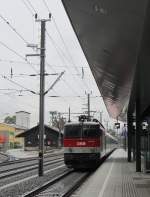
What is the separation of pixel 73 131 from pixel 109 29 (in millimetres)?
19140

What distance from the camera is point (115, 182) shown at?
21.0 m

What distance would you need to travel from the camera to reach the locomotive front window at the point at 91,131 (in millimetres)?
29703

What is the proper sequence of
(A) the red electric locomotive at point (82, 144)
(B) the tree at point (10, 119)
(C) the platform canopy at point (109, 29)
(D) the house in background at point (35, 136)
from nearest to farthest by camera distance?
1. (C) the platform canopy at point (109, 29)
2. (A) the red electric locomotive at point (82, 144)
3. (D) the house in background at point (35, 136)
4. (B) the tree at point (10, 119)

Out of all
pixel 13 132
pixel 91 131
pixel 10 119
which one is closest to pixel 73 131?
pixel 91 131

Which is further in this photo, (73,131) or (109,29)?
(73,131)

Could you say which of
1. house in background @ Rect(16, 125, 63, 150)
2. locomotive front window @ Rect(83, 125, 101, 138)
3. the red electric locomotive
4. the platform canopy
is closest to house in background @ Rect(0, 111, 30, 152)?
house in background @ Rect(16, 125, 63, 150)

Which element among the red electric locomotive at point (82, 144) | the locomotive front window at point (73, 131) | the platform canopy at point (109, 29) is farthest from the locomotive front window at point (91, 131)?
the platform canopy at point (109, 29)

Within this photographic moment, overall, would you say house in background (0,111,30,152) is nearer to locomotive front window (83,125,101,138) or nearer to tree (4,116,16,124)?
tree (4,116,16,124)

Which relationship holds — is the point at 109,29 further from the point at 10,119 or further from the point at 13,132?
the point at 10,119

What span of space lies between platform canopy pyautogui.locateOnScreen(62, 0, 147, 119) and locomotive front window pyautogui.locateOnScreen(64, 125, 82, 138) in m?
13.7

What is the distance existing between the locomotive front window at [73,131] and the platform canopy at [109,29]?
13746 mm

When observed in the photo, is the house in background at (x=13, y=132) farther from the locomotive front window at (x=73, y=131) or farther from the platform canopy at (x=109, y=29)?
the platform canopy at (x=109, y=29)

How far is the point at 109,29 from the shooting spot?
11117 millimetres

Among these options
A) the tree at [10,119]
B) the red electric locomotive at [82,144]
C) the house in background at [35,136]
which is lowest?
the red electric locomotive at [82,144]
